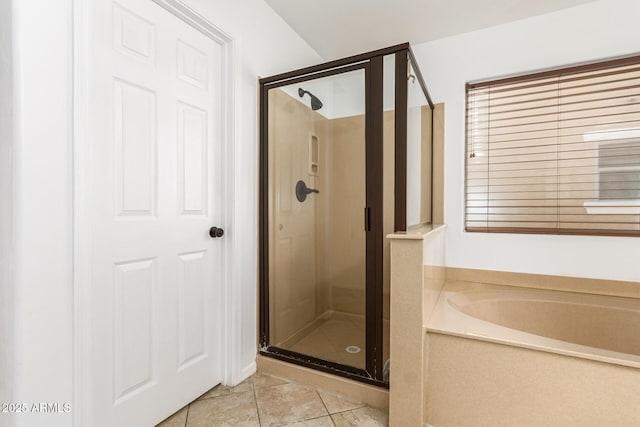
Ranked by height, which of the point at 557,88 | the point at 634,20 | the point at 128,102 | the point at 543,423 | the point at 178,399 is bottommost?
the point at 178,399

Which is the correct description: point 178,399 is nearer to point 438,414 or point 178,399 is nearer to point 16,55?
point 438,414

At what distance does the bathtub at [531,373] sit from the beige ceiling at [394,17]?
1.88 m

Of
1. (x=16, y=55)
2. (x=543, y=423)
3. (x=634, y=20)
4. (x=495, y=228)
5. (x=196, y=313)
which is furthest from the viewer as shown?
(x=495, y=228)

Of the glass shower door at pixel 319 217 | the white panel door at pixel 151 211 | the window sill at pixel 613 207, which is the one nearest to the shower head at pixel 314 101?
the glass shower door at pixel 319 217

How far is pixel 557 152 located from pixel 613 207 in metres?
0.46

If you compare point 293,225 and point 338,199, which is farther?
point 293,225

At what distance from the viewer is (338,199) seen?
1760 mm

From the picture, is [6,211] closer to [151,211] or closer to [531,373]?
[151,211]

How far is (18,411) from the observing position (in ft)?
3.09

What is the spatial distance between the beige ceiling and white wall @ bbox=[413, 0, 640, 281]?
9cm

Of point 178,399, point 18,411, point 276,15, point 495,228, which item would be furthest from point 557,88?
point 18,411

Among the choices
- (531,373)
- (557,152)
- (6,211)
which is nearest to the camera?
(6,211)

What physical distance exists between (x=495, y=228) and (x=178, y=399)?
223cm

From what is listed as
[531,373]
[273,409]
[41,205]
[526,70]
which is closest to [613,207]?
[526,70]
